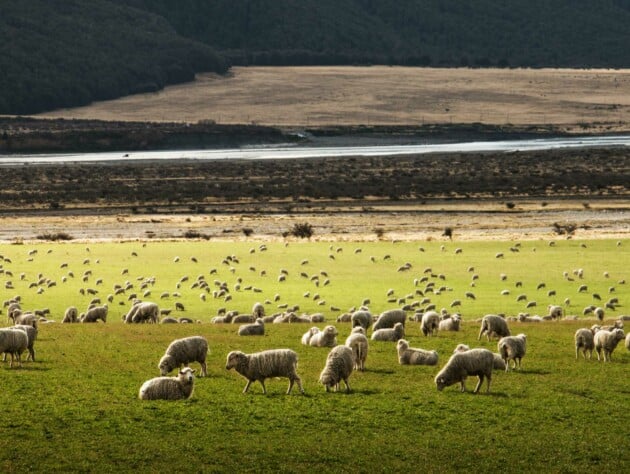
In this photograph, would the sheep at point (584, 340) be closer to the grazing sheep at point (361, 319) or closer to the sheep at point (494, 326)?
the sheep at point (494, 326)

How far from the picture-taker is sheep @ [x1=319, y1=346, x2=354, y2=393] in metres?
17.6

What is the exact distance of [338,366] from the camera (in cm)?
1762

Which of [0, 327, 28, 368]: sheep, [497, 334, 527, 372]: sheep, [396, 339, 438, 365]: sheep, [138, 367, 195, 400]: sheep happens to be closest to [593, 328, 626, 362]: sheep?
[497, 334, 527, 372]: sheep

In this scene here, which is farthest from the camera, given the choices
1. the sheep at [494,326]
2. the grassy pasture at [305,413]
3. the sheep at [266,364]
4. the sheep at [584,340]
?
the sheep at [494,326]

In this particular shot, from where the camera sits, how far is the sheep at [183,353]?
18.5m

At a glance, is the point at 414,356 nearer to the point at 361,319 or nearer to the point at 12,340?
the point at 361,319

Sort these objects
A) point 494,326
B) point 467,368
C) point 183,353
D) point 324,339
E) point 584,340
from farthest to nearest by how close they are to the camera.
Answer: point 494,326
point 324,339
point 584,340
point 183,353
point 467,368

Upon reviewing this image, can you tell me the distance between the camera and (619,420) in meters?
16.5

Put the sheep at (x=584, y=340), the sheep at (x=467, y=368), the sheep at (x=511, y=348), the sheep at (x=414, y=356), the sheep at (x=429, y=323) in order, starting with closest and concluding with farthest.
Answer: the sheep at (x=467, y=368), the sheep at (x=511, y=348), the sheep at (x=414, y=356), the sheep at (x=584, y=340), the sheep at (x=429, y=323)

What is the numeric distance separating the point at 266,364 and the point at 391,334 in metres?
5.34

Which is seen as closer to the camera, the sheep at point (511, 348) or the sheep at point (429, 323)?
the sheep at point (511, 348)

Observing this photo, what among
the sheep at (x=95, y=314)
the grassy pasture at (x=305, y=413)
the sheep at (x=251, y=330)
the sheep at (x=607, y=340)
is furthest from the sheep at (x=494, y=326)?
the sheep at (x=95, y=314)

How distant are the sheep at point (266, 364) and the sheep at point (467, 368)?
197 cm

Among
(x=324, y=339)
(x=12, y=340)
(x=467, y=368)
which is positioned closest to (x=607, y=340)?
(x=467, y=368)
